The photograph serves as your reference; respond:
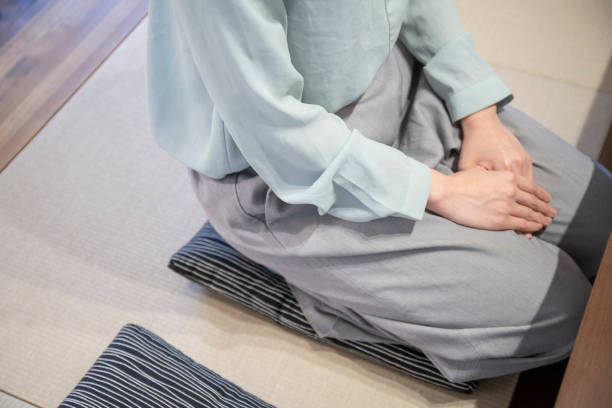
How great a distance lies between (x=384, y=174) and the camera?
2.68ft

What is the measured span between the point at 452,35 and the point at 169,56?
48 centimetres

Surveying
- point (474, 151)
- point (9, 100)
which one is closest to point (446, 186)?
point (474, 151)

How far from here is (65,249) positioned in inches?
51.5

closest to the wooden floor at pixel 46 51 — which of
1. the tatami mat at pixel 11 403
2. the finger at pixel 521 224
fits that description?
the tatami mat at pixel 11 403

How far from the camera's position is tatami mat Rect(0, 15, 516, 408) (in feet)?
3.62

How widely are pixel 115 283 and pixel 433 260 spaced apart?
27.9 inches

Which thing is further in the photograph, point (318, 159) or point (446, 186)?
point (446, 186)

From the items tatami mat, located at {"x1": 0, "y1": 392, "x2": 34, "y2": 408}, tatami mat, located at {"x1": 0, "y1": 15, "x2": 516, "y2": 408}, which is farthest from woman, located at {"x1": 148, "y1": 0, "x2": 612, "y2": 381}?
tatami mat, located at {"x1": 0, "y1": 392, "x2": 34, "y2": 408}

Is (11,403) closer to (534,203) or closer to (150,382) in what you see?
(150,382)

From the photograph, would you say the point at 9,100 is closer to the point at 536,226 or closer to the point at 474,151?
the point at 474,151

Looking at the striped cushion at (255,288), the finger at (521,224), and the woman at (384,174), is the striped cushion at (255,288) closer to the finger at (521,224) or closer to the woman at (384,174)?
the woman at (384,174)

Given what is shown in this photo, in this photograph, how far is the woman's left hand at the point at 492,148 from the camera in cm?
97

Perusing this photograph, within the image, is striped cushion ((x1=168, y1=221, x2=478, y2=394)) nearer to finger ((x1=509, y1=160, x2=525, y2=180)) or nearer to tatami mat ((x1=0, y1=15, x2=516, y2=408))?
tatami mat ((x1=0, y1=15, x2=516, y2=408))

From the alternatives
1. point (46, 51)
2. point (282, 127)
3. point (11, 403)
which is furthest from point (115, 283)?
point (46, 51)
